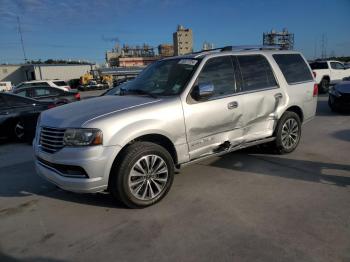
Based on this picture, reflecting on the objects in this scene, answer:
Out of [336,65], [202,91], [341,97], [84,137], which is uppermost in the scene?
[336,65]

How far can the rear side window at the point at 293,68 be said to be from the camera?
567cm

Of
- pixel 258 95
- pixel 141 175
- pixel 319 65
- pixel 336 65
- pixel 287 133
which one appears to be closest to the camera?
pixel 141 175

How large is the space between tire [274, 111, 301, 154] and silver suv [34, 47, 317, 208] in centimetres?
2

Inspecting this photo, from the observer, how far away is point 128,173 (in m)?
3.68

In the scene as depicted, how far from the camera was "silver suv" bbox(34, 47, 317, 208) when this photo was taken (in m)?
3.58

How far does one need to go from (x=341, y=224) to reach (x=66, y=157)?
3044mm

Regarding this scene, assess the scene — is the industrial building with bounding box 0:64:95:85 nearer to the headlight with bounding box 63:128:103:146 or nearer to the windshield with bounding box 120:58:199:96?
the windshield with bounding box 120:58:199:96

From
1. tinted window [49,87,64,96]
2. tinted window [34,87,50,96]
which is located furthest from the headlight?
tinted window [34,87,50,96]

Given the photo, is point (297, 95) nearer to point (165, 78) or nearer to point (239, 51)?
point (239, 51)

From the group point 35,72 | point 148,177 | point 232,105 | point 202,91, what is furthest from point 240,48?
point 35,72

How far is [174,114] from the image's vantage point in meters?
4.04

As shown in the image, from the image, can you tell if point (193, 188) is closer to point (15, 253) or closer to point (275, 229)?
point (275, 229)

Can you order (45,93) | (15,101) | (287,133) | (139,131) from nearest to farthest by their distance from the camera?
1. (139,131)
2. (287,133)
3. (15,101)
4. (45,93)

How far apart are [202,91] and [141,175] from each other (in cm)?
134
